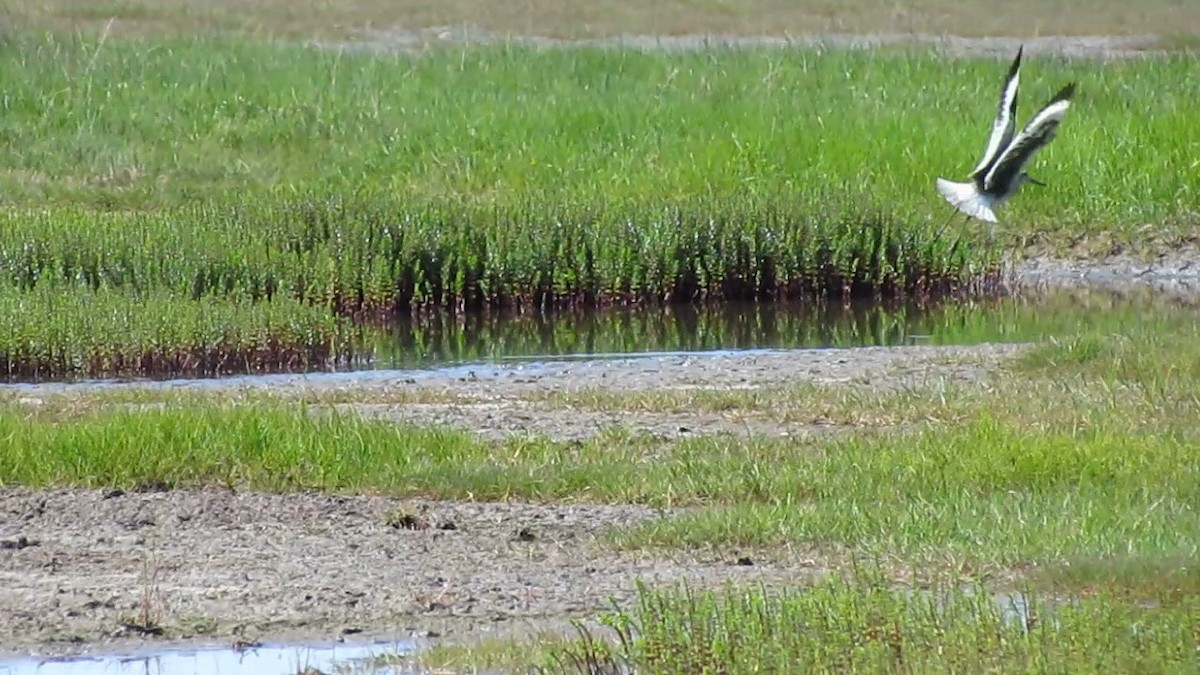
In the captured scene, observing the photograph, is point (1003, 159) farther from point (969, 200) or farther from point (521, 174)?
point (521, 174)

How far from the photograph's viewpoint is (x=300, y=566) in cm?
829

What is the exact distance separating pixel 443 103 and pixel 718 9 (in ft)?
40.3

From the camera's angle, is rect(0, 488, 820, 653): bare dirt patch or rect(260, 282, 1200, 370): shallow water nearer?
rect(0, 488, 820, 653): bare dirt patch

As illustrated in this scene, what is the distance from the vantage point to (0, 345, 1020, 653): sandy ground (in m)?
7.49

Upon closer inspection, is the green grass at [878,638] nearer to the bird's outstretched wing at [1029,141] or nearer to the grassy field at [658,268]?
the grassy field at [658,268]

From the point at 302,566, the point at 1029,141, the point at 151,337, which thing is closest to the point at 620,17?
the point at 151,337

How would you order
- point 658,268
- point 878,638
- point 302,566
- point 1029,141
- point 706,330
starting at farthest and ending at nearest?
point 658,268 < point 706,330 < point 1029,141 < point 302,566 < point 878,638

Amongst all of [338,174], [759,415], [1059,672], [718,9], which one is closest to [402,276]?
[338,174]

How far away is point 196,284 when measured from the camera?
16.9m

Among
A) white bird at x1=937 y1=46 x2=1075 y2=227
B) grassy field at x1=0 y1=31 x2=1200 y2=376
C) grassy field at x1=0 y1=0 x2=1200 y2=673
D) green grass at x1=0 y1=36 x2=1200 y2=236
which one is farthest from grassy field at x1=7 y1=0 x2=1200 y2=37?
white bird at x1=937 y1=46 x2=1075 y2=227

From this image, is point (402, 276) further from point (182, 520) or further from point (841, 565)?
point (841, 565)

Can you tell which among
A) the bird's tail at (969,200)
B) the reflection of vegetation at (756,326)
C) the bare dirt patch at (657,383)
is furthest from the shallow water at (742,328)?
the bird's tail at (969,200)

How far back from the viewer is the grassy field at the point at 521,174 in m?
17.5

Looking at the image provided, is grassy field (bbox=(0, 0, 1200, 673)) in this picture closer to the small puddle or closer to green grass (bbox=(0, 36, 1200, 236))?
green grass (bbox=(0, 36, 1200, 236))
